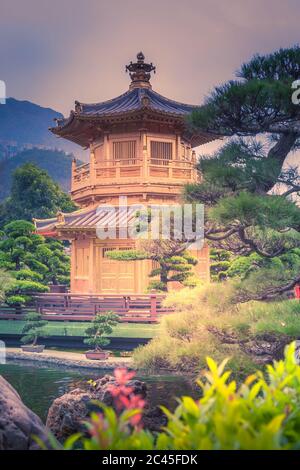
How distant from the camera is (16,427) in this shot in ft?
15.0

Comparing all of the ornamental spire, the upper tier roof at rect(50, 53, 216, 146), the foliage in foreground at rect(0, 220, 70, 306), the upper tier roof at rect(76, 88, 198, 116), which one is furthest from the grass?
the ornamental spire

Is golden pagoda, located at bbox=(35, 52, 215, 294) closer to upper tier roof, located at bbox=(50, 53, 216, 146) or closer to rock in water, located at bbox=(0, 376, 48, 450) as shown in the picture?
upper tier roof, located at bbox=(50, 53, 216, 146)

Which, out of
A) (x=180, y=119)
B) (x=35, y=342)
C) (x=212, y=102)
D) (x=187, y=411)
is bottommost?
(x=35, y=342)

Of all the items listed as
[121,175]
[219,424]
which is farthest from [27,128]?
[219,424]

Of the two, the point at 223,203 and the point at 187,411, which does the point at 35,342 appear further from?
the point at 187,411

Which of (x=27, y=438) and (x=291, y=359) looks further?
(x=27, y=438)

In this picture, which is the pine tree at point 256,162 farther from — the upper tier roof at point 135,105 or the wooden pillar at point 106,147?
the wooden pillar at point 106,147

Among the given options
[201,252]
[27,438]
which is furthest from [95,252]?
[27,438]

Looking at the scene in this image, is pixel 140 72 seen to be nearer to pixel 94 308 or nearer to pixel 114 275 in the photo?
pixel 114 275

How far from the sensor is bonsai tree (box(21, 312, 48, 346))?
16.7 metres

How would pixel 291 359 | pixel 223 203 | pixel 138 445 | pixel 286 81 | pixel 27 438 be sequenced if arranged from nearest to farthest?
1. pixel 138 445
2. pixel 291 359
3. pixel 27 438
4. pixel 223 203
5. pixel 286 81

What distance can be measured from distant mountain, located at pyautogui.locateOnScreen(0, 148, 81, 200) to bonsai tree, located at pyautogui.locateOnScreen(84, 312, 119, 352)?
66785 mm
